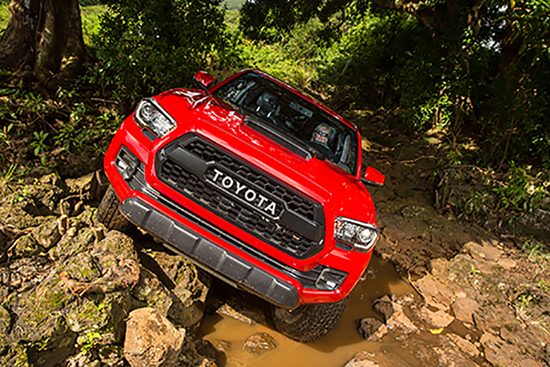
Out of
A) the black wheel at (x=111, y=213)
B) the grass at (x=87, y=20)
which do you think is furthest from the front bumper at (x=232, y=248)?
the grass at (x=87, y=20)

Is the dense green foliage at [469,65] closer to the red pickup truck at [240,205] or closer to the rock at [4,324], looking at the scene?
the red pickup truck at [240,205]

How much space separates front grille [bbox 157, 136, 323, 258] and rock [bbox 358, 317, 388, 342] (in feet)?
3.85

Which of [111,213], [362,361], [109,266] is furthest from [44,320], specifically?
[362,361]

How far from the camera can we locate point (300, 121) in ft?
10.6

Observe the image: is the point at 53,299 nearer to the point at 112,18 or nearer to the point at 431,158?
the point at 112,18

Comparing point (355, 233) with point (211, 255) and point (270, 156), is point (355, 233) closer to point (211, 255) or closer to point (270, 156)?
point (270, 156)

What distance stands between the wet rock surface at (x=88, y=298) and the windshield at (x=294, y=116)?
135cm

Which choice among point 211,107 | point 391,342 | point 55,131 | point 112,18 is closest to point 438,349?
point 391,342

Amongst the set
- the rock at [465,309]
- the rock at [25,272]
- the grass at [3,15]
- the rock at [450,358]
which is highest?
the rock at [465,309]

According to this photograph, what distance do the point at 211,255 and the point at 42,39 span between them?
367cm

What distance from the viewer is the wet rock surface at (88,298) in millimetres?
1864

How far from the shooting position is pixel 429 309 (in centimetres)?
344

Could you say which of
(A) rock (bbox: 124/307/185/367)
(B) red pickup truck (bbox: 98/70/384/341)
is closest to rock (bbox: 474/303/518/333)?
(B) red pickup truck (bbox: 98/70/384/341)

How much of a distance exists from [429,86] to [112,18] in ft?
18.0
